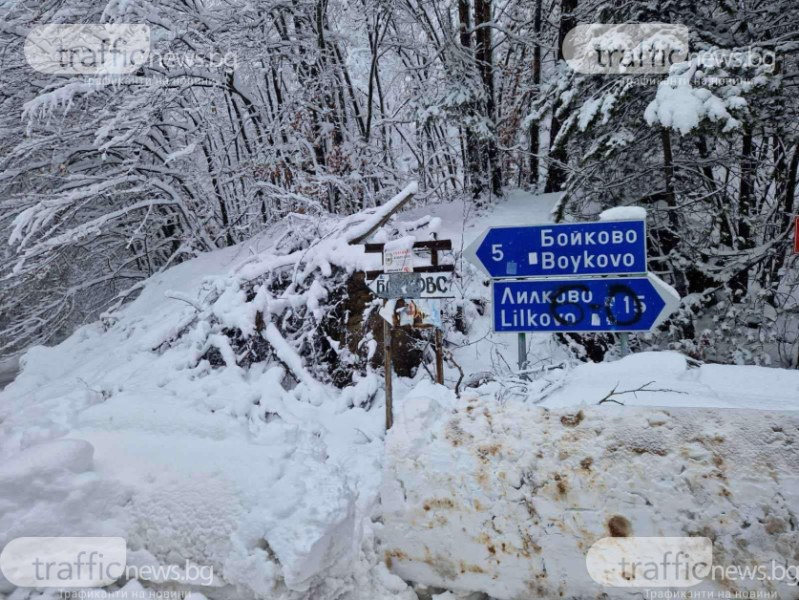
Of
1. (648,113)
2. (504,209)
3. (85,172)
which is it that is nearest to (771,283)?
(648,113)

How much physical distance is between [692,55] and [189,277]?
7.98 metres

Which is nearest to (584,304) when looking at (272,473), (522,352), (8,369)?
(522,352)

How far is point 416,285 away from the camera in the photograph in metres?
3.76

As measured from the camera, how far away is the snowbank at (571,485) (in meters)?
1.95

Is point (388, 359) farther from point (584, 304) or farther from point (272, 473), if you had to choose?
point (584, 304)

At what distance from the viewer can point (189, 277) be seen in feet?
27.5

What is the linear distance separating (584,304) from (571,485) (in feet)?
4.34

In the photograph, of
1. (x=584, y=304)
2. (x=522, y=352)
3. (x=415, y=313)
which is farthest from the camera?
(x=415, y=313)

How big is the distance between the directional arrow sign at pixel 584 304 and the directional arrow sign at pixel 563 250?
0.08 metres

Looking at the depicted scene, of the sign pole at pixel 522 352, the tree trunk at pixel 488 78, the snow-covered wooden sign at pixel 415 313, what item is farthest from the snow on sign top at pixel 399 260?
the tree trunk at pixel 488 78

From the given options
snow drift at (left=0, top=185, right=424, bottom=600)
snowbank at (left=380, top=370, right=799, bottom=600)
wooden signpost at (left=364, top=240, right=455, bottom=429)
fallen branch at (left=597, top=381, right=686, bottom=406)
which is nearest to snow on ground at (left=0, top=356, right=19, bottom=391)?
snow drift at (left=0, top=185, right=424, bottom=600)

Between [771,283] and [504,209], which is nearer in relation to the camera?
[771,283]

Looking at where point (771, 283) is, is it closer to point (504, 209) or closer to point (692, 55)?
point (692, 55)

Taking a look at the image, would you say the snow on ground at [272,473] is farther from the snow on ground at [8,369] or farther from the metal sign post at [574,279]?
the snow on ground at [8,369]
